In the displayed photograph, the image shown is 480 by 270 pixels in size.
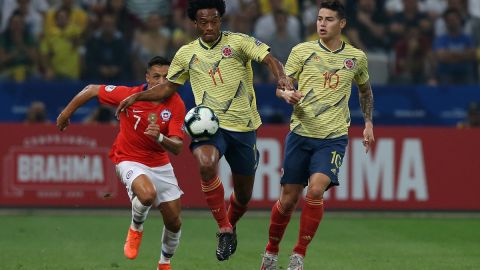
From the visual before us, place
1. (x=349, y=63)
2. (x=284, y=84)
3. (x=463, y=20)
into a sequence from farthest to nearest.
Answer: (x=463, y=20) < (x=349, y=63) < (x=284, y=84)

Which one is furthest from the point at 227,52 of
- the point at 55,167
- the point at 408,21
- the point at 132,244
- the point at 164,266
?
the point at 408,21

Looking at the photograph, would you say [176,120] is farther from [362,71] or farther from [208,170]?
[362,71]

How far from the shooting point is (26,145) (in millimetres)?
19203

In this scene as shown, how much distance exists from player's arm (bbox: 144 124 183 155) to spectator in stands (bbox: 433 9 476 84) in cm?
979

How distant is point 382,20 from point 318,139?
10011 millimetres

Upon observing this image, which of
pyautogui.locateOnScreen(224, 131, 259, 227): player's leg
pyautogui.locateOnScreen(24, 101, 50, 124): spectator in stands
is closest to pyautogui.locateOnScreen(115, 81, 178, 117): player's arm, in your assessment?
pyautogui.locateOnScreen(224, 131, 259, 227): player's leg

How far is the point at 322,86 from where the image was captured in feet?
37.7

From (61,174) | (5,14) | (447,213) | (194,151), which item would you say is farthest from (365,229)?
(5,14)

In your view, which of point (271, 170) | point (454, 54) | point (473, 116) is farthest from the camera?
point (454, 54)

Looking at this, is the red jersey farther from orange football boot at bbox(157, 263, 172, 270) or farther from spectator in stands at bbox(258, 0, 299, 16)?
spectator in stands at bbox(258, 0, 299, 16)

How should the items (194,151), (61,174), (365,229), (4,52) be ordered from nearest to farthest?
(194,151)
(365,229)
(61,174)
(4,52)

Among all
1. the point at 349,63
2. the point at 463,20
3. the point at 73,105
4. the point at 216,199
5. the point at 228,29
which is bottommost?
the point at 216,199

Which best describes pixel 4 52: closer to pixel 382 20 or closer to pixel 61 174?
pixel 61 174

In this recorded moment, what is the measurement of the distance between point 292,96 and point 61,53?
10.5 meters
